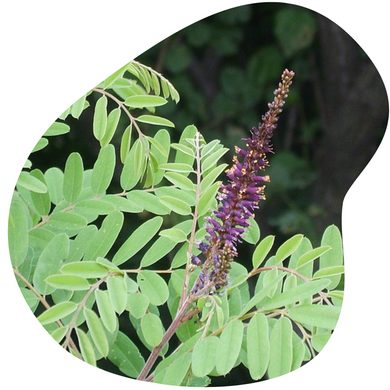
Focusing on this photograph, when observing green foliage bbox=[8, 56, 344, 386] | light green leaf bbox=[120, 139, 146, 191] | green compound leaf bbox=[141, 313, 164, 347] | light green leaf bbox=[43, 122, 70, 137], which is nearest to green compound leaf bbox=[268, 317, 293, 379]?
green foliage bbox=[8, 56, 344, 386]

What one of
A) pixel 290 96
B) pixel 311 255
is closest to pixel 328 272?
pixel 311 255

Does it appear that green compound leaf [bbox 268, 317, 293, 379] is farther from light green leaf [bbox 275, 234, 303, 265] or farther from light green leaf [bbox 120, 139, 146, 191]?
light green leaf [bbox 120, 139, 146, 191]

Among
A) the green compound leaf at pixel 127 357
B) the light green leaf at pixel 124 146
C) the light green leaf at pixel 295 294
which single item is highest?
the light green leaf at pixel 124 146

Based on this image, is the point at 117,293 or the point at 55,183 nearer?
the point at 117,293

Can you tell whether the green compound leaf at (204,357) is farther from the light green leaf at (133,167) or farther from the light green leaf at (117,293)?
the light green leaf at (133,167)

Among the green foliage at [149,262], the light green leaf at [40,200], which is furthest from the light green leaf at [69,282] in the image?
the light green leaf at [40,200]

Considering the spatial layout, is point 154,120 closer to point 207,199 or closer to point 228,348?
point 207,199
